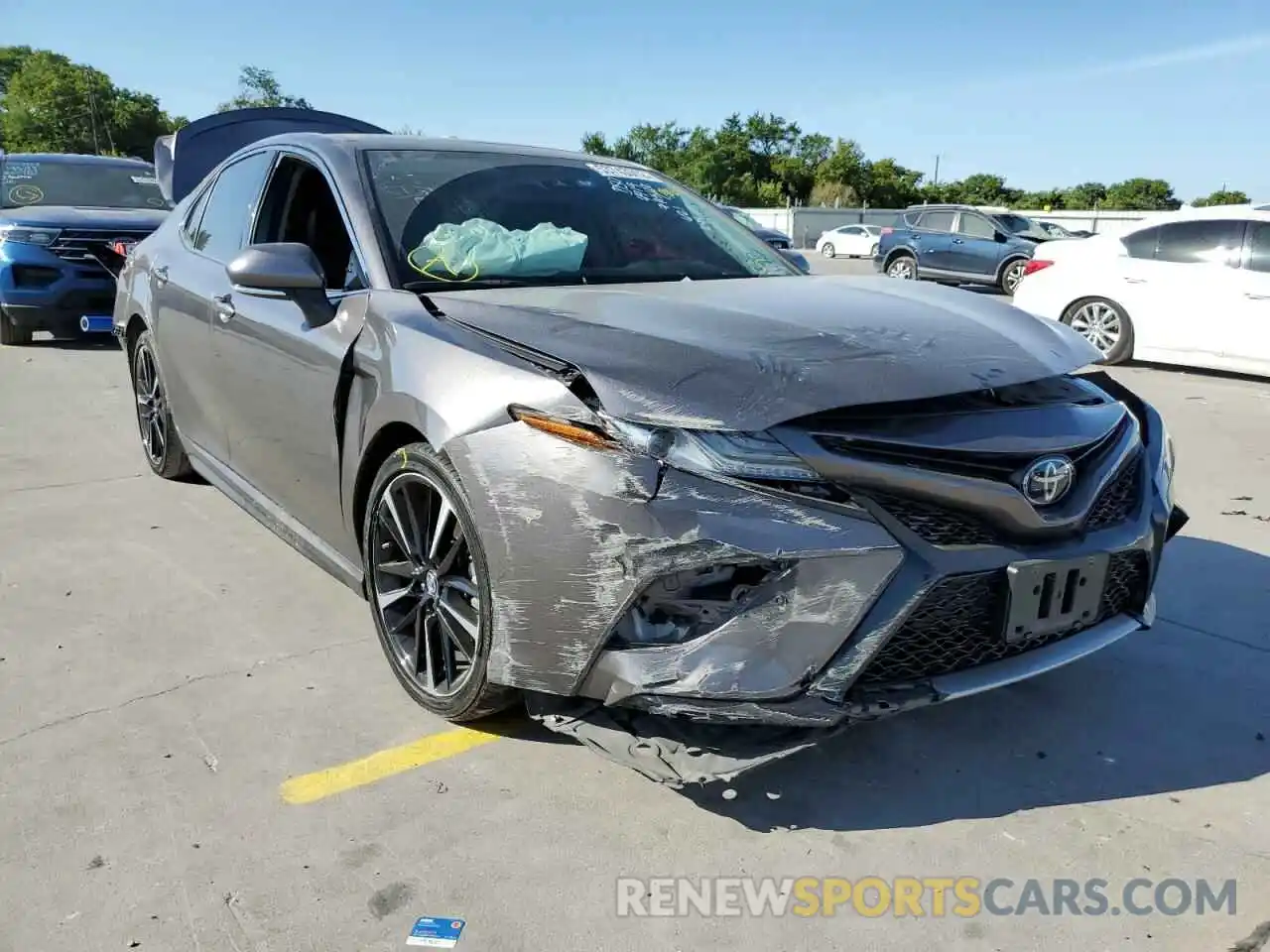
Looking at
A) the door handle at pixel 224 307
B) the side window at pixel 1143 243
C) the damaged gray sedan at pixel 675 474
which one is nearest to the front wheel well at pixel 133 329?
the door handle at pixel 224 307

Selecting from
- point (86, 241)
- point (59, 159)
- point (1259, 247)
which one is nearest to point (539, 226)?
point (86, 241)

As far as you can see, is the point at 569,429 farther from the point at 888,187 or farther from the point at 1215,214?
the point at 888,187

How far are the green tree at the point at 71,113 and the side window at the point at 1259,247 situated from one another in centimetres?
8252

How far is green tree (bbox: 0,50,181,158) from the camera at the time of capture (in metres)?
77.2

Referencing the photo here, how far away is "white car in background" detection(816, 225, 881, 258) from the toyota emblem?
3258 centimetres

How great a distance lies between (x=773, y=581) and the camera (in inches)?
81.2

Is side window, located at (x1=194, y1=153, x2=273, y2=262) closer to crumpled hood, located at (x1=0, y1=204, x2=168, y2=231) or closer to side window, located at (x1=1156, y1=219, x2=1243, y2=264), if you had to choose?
crumpled hood, located at (x1=0, y1=204, x2=168, y2=231)

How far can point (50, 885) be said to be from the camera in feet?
6.82

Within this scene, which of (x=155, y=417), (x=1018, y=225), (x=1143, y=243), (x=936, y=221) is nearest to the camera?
(x=155, y=417)

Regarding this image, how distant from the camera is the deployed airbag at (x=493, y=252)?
295cm

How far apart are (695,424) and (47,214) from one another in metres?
8.89

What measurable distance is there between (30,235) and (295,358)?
23.4 feet

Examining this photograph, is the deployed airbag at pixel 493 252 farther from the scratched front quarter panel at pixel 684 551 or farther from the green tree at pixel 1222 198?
the green tree at pixel 1222 198

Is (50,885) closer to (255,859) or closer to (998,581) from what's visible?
(255,859)
